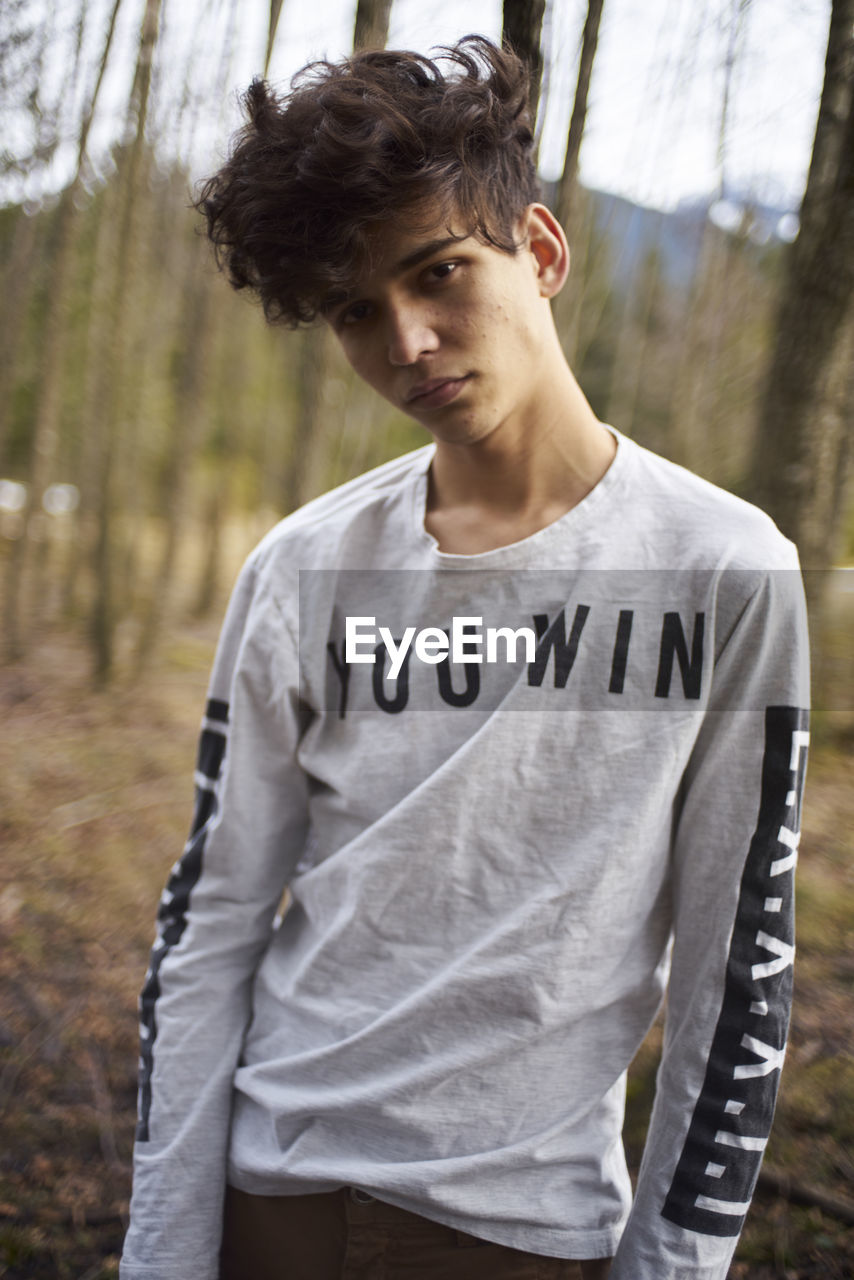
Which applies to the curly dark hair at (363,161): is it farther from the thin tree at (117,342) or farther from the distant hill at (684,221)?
the thin tree at (117,342)

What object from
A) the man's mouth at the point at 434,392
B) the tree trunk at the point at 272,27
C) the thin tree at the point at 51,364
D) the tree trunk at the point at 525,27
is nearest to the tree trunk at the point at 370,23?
the tree trunk at the point at 525,27

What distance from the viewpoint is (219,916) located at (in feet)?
4.70

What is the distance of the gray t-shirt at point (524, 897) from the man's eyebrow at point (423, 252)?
40cm

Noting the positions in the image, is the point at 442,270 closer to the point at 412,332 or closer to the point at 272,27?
the point at 412,332

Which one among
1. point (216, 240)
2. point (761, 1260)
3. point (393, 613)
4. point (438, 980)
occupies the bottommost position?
point (761, 1260)

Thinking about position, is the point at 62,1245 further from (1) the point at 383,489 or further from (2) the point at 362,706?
(1) the point at 383,489

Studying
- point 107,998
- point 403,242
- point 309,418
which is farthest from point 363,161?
point 309,418

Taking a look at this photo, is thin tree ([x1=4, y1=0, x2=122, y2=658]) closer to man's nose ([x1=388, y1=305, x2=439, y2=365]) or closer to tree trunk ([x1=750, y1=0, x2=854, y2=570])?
tree trunk ([x1=750, y1=0, x2=854, y2=570])

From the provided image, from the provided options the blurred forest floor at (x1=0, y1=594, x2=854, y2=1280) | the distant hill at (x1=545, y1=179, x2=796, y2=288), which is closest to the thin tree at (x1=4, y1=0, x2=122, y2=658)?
the blurred forest floor at (x1=0, y1=594, x2=854, y2=1280)

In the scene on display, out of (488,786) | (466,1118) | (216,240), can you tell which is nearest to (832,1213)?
(466,1118)

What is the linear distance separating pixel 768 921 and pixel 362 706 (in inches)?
26.3

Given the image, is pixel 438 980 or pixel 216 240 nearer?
pixel 438 980

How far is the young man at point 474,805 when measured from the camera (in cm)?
113

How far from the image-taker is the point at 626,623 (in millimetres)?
1212
